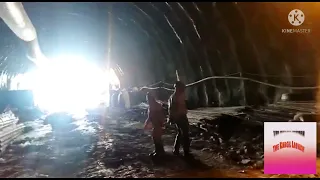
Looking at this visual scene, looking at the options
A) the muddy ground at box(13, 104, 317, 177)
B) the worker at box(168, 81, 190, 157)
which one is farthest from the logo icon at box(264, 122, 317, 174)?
the worker at box(168, 81, 190, 157)

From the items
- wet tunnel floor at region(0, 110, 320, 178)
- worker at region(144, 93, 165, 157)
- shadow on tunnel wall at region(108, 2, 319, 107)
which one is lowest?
wet tunnel floor at region(0, 110, 320, 178)

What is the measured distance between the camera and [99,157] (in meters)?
3.03

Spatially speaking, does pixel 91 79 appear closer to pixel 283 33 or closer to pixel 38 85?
pixel 38 85

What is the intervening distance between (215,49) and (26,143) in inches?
66.1

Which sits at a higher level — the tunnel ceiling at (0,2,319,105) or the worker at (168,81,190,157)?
the tunnel ceiling at (0,2,319,105)

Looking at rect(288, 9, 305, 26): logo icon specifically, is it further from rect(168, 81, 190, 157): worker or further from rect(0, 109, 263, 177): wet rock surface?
rect(168, 81, 190, 157): worker

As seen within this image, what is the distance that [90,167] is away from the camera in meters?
3.00

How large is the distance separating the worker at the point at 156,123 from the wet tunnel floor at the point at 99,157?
46 mm

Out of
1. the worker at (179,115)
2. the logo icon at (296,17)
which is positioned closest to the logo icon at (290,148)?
the worker at (179,115)

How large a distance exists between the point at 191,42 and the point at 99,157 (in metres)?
1.18

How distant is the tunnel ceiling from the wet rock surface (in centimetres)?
33

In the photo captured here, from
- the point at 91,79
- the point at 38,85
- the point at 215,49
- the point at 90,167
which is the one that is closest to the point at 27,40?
the point at 38,85

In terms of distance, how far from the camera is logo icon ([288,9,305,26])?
303 centimetres

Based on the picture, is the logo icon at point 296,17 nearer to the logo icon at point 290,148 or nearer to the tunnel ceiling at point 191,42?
the tunnel ceiling at point 191,42
